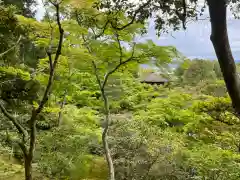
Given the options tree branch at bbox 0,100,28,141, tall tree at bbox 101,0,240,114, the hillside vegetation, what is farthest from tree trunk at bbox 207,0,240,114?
tree branch at bbox 0,100,28,141

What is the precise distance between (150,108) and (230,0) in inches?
255

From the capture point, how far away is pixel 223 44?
241 centimetres

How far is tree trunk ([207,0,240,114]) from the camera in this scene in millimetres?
2373

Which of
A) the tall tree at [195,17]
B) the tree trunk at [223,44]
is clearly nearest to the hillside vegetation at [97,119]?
the tall tree at [195,17]

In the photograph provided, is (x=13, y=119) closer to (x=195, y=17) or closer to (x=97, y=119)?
(x=195, y=17)

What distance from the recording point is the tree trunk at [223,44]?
237cm

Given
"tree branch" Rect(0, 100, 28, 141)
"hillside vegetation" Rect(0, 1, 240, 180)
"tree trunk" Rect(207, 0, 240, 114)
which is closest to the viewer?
"tree trunk" Rect(207, 0, 240, 114)

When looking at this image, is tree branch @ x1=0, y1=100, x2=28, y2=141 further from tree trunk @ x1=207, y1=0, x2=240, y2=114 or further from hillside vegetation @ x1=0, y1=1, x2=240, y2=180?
tree trunk @ x1=207, y1=0, x2=240, y2=114

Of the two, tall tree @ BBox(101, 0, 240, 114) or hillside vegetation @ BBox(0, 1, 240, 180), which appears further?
hillside vegetation @ BBox(0, 1, 240, 180)

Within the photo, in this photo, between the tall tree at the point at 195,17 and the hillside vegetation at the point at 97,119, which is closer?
the tall tree at the point at 195,17

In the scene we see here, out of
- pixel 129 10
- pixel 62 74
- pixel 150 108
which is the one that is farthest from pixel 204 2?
pixel 150 108

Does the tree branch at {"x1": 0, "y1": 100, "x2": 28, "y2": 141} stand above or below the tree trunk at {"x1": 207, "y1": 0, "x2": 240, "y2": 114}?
below

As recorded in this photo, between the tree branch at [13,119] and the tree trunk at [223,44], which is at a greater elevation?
the tree trunk at [223,44]

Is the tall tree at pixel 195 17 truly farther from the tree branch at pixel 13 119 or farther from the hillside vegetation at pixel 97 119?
the tree branch at pixel 13 119
